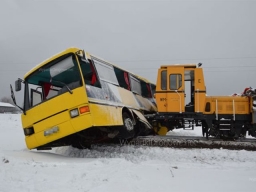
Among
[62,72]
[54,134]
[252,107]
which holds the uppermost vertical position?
[62,72]

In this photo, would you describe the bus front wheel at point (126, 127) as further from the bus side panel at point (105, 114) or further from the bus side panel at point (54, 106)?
the bus side panel at point (54, 106)

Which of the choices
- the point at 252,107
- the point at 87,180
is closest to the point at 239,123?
the point at 252,107

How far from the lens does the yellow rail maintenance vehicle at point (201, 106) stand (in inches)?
368

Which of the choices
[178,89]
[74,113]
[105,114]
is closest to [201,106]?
[178,89]

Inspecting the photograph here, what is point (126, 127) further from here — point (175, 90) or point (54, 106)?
point (175, 90)

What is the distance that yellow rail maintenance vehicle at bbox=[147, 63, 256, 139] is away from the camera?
9.35 m

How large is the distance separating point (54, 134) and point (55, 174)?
216 centimetres

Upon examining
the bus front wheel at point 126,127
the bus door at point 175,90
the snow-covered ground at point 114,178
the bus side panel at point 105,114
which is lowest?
the snow-covered ground at point 114,178

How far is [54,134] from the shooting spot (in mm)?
6340

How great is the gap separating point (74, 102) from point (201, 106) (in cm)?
537

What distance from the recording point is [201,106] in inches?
368

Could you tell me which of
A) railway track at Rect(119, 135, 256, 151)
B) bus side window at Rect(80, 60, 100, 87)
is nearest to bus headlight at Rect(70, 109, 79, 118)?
bus side window at Rect(80, 60, 100, 87)

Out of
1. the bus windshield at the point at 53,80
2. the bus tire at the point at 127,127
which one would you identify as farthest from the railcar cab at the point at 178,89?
the bus windshield at the point at 53,80

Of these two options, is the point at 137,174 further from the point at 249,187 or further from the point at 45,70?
the point at 45,70
